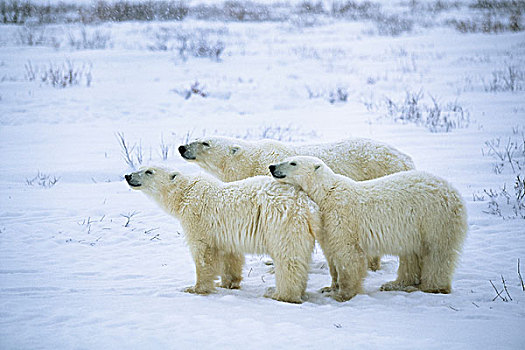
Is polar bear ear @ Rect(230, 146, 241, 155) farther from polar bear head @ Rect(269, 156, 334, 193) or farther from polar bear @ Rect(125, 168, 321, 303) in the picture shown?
polar bear head @ Rect(269, 156, 334, 193)

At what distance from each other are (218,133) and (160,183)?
5931mm

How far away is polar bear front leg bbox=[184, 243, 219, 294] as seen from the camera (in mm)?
4328

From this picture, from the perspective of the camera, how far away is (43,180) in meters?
7.64

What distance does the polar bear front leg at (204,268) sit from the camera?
4328 millimetres

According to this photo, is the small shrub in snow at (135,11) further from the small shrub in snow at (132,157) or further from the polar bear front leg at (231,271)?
the polar bear front leg at (231,271)

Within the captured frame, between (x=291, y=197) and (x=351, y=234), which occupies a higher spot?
(x=291, y=197)

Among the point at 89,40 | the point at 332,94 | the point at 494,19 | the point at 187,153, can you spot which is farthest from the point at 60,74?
the point at 494,19

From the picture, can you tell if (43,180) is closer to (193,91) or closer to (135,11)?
(193,91)

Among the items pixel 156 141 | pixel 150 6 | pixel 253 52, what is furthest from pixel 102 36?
pixel 156 141

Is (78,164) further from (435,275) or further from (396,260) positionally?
(435,275)

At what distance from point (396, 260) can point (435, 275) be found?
127 centimetres

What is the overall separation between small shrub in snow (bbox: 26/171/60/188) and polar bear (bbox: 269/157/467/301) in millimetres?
4678

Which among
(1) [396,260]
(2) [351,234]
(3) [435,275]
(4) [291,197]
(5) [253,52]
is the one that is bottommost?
(1) [396,260]

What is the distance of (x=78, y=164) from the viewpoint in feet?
28.2
